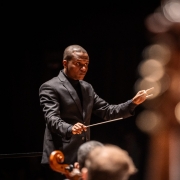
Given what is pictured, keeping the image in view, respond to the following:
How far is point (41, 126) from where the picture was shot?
12.4ft

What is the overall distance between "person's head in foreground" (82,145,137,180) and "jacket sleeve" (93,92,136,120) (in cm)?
142

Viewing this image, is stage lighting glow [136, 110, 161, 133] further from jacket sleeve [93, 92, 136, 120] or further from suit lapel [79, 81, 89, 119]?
suit lapel [79, 81, 89, 119]

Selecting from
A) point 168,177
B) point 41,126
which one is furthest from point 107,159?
point 41,126

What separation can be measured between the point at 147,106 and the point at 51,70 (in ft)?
Result: 3.07

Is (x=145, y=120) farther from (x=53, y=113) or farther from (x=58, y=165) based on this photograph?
(x=58, y=165)

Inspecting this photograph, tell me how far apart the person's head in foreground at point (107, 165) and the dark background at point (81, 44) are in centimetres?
248

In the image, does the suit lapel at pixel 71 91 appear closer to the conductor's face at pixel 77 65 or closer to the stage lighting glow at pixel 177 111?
the conductor's face at pixel 77 65

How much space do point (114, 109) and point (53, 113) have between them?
461mm

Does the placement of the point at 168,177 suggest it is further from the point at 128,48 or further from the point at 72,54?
the point at 128,48

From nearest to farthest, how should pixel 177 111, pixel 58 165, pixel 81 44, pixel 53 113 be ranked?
pixel 177 111
pixel 58 165
pixel 53 113
pixel 81 44

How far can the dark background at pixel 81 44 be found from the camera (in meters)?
3.70

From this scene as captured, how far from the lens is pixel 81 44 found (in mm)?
3844

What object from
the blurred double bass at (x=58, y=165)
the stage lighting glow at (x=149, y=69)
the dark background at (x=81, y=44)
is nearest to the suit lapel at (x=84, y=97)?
the blurred double bass at (x=58, y=165)

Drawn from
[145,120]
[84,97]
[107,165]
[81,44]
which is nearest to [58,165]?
[84,97]
